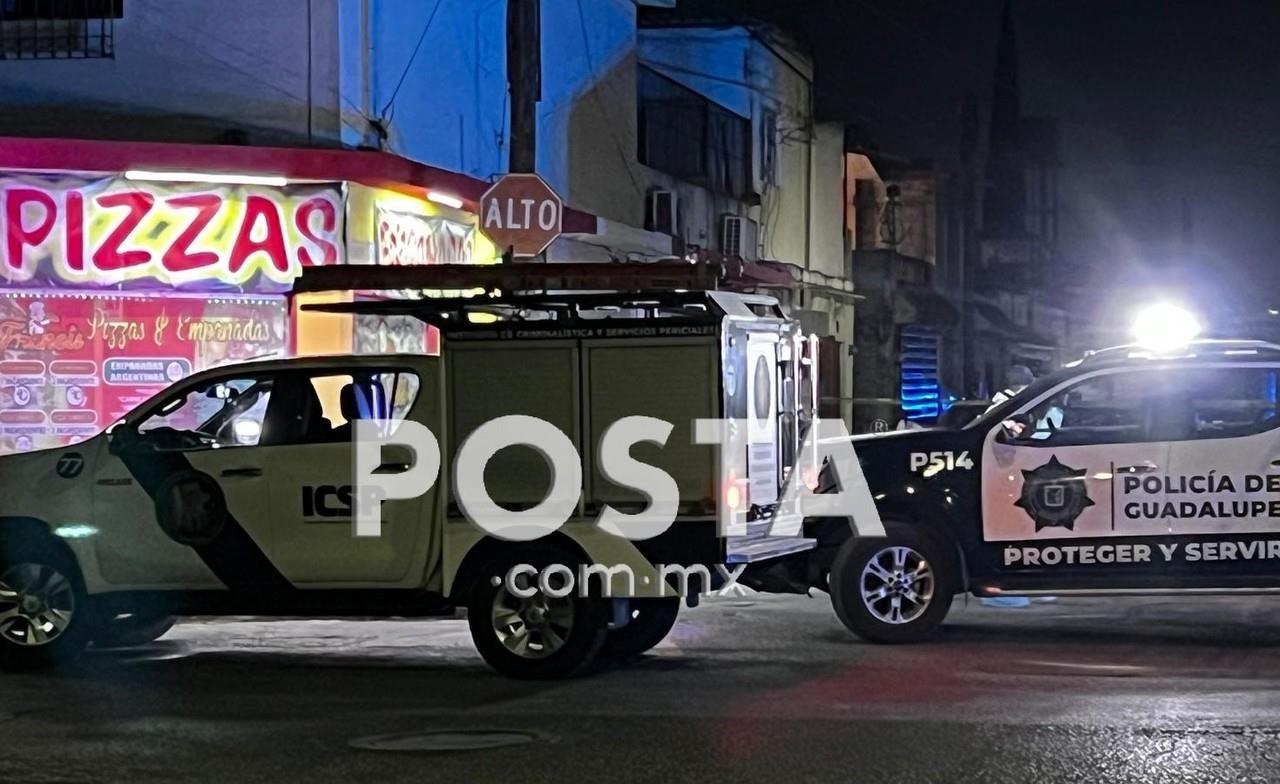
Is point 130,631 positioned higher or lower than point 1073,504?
lower

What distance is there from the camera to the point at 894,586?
11.2 m

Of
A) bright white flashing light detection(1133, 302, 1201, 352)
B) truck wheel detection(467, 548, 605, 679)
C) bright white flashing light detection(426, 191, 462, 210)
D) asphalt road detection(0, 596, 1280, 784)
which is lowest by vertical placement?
asphalt road detection(0, 596, 1280, 784)

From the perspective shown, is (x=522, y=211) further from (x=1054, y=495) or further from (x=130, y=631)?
(x=1054, y=495)

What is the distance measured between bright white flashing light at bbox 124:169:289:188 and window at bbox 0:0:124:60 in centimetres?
165

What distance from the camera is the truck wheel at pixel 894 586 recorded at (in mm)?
11133

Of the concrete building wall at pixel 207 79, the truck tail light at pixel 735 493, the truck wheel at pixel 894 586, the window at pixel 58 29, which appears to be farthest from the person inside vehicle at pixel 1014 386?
the window at pixel 58 29

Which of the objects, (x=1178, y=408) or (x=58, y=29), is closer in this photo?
(x=1178, y=408)

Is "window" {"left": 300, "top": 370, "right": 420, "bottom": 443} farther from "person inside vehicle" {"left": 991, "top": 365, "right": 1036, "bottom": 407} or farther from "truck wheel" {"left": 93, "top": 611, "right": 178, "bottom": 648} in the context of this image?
"person inside vehicle" {"left": 991, "top": 365, "right": 1036, "bottom": 407}

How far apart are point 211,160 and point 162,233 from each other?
0.92 metres

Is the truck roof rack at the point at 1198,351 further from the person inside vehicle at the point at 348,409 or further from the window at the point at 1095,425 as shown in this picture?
the person inside vehicle at the point at 348,409

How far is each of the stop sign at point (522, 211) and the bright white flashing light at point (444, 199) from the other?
2390 mm

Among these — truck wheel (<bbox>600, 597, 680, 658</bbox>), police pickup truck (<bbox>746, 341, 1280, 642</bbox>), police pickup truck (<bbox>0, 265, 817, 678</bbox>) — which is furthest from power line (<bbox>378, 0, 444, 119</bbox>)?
truck wheel (<bbox>600, 597, 680, 658</bbox>)

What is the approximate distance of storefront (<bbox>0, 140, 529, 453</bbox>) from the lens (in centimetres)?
1567

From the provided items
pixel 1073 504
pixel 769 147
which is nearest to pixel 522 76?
pixel 1073 504
